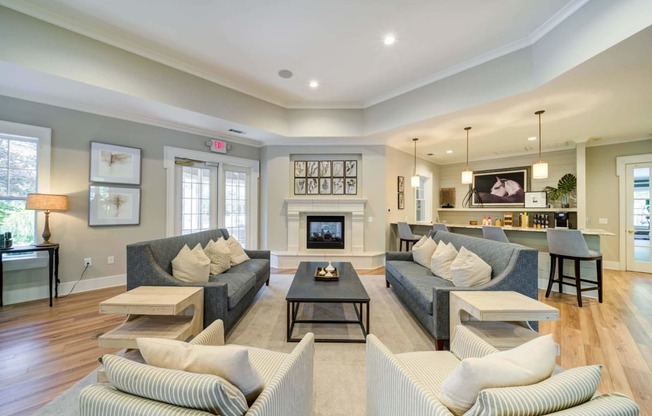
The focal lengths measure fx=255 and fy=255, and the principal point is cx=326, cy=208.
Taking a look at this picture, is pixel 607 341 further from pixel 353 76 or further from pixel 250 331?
pixel 353 76

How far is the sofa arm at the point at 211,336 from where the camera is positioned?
1.39 metres

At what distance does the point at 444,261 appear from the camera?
308 centimetres

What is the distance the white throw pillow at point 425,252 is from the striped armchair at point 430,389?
2.09 metres

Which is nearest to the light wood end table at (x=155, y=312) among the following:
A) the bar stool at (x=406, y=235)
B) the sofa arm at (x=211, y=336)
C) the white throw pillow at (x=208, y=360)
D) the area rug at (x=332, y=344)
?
the area rug at (x=332, y=344)

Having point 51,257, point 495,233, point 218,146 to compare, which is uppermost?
point 218,146

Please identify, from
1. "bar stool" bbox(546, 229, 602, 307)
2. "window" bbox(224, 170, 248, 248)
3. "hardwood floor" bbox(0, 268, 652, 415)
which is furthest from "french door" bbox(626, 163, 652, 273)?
"window" bbox(224, 170, 248, 248)

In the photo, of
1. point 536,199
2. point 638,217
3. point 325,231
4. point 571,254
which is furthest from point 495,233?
point 638,217

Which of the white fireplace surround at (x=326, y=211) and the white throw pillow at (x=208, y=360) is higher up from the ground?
the white fireplace surround at (x=326, y=211)

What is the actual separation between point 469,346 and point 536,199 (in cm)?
628

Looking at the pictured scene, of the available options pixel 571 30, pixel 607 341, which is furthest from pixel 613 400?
pixel 571 30

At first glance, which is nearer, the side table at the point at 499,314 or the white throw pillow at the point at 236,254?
the side table at the point at 499,314

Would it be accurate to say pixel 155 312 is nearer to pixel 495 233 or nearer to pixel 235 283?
pixel 235 283

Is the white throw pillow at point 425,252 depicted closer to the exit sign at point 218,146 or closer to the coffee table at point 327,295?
the coffee table at point 327,295

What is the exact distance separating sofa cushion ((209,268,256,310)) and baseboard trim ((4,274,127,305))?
2229mm
